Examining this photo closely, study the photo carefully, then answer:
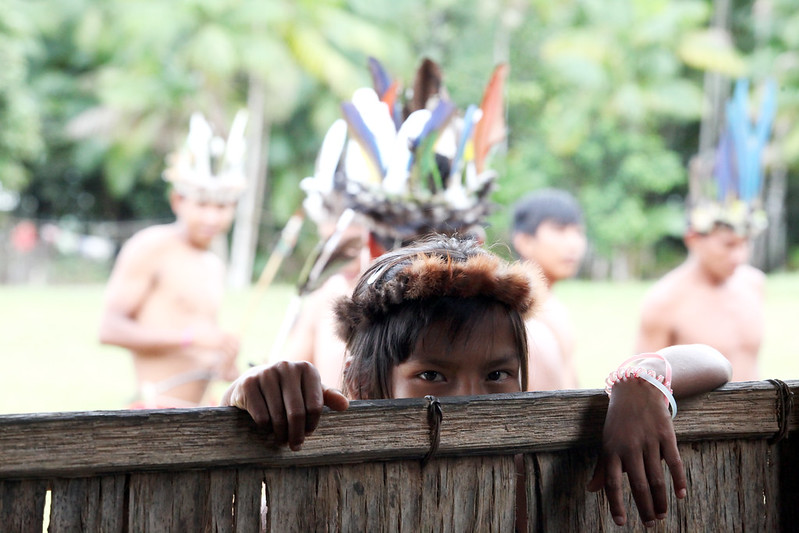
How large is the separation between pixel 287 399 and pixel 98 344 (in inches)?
335

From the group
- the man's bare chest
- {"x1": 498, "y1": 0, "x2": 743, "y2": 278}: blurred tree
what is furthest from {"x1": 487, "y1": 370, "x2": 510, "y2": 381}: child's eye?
{"x1": 498, "y1": 0, "x2": 743, "y2": 278}: blurred tree

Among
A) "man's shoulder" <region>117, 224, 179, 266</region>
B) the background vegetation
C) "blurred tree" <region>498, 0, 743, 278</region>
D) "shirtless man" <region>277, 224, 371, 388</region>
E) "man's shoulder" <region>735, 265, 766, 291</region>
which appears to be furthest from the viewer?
"blurred tree" <region>498, 0, 743, 278</region>

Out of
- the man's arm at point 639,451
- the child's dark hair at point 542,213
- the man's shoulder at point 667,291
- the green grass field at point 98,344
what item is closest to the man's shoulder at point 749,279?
the man's shoulder at point 667,291

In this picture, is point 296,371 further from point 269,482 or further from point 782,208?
point 782,208

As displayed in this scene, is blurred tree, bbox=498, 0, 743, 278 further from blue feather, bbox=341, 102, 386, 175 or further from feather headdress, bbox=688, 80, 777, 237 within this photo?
blue feather, bbox=341, 102, 386, 175

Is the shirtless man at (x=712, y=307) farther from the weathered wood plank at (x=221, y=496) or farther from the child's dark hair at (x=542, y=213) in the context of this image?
the weathered wood plank at (x=221, y=496)

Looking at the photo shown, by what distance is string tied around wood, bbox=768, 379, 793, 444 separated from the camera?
4.09 feet

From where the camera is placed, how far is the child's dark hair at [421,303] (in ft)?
4.90

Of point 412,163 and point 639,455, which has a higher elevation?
point 412,163

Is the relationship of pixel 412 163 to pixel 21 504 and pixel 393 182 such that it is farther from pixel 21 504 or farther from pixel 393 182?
pixel 21 504

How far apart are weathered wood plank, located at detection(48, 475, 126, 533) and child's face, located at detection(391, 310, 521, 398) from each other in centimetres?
61

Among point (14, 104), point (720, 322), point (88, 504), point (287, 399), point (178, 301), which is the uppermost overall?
point (14, 104)

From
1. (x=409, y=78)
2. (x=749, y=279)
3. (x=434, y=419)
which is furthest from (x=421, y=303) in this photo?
(x=409, y=78)

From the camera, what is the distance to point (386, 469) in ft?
3.54
